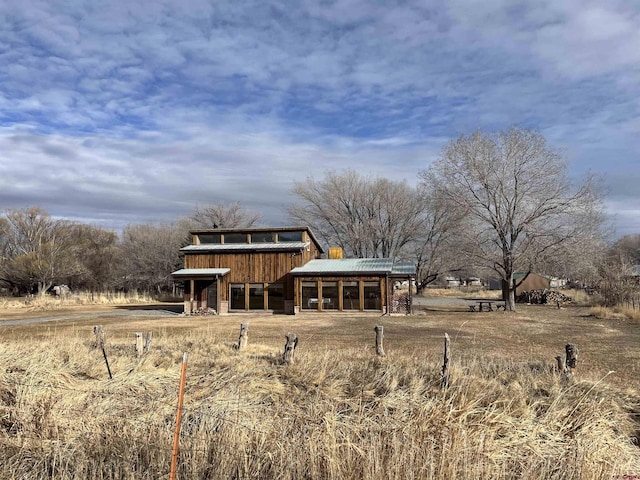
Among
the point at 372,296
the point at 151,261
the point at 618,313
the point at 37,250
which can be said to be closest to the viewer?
the point at 618,313

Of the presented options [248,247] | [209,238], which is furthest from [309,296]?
[209,238]

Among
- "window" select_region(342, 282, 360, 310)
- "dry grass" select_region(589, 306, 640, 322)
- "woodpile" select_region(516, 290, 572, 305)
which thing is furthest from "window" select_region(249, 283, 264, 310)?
"woodpile" select_region(516, 290, 572, 305)

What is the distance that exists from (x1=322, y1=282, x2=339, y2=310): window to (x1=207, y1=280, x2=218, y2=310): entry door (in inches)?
256

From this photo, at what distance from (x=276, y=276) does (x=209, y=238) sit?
5.52 meters

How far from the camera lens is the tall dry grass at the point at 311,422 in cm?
412

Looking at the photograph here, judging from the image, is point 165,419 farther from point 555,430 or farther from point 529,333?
point 529,333

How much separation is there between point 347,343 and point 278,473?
9514 mm

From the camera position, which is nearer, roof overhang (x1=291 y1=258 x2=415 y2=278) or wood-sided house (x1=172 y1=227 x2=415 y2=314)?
roof overhang (x1=291 y1=258 x2=415 y2=278)

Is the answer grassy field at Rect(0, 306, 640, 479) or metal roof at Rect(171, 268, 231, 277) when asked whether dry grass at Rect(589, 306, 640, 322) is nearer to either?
grassy field at Rect(0, 306, 640, 479)

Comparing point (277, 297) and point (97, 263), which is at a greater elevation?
point (97, 263)

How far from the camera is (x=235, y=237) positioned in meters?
29.9

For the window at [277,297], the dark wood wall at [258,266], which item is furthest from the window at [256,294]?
the window at [277,297]

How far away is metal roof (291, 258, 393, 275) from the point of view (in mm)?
26578

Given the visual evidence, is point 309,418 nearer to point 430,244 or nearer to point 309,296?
point 309,296
